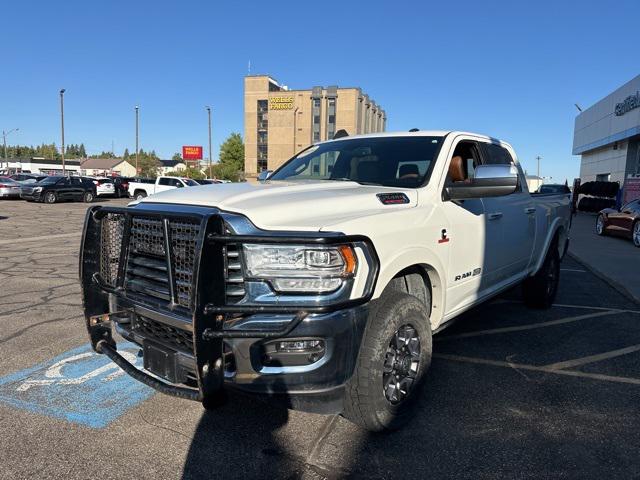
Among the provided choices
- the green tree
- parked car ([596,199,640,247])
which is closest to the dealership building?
parked car ([596,199,640,247])

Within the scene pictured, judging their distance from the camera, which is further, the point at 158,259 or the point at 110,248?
the point at 110,248

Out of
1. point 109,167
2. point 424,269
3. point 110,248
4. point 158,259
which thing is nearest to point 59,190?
point 110,248

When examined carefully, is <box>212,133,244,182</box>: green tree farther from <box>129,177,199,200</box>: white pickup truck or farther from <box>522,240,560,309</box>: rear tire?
<box>522,240,560,309</box>: rear tire

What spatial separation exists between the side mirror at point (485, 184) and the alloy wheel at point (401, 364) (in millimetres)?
1091

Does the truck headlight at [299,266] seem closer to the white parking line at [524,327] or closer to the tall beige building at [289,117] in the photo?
the white parking line at [524,327]

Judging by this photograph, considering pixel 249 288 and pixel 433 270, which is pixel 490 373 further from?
pixel 249 288

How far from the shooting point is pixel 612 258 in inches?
426

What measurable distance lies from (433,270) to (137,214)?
1.95 meters

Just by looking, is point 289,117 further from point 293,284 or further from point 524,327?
point 293,284

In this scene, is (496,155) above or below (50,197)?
above

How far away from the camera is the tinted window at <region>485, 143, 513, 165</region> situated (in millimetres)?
4887

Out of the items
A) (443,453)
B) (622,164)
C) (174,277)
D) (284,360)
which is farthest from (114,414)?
(622,164)

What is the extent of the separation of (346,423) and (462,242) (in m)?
1.57

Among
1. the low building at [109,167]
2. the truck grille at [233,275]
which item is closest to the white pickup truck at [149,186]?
the truck grille at [233,275]
